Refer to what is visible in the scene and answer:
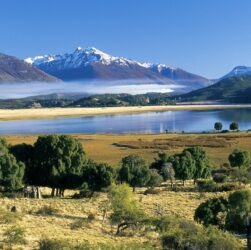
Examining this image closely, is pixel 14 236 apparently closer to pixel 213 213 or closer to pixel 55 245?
pixel 55 245

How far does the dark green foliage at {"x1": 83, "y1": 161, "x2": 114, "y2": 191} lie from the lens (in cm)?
4288

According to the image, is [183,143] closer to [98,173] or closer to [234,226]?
[98,173]

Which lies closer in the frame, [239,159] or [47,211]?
[47,211]

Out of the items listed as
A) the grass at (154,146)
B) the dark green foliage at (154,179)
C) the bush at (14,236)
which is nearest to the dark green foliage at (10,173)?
the dark green foliage at (154,179)

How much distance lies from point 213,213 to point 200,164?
22.0 meters

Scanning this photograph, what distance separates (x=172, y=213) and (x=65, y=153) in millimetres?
14263

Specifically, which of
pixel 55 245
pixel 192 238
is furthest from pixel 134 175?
pixel 55 245

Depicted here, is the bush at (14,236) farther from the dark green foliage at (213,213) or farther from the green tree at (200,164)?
the green tree at (200,164)

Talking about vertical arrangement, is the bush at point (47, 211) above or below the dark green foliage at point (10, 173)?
below

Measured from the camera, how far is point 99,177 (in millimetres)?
43156

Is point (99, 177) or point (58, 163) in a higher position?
point (58, 163)

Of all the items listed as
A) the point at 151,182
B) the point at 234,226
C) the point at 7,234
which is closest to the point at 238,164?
the point at 151,182

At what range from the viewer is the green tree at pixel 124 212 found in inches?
1187

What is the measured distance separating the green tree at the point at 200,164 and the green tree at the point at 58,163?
1319 cm
